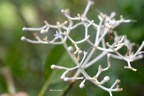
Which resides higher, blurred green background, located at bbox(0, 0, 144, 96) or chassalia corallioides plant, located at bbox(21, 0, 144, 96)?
blurred green background, located at bbox(0, 0, 144, 96)

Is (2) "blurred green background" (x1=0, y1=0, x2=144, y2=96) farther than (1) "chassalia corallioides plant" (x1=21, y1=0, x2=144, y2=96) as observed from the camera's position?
Yes

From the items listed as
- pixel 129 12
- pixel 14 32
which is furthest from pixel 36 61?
pixel 129 12

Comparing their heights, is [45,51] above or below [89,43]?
above

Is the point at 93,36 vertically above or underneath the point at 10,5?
underneath

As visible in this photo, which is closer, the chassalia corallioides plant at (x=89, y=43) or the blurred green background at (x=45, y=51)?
the chassalia corallioides plant at (x=89, y=43)

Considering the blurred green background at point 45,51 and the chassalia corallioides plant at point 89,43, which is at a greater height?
the blurred green background at point 45,51

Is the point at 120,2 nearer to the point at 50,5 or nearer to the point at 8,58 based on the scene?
the point at 8,58

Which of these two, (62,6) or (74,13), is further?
(62,6)

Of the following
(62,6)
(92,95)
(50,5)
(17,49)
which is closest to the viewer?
(92,95)
